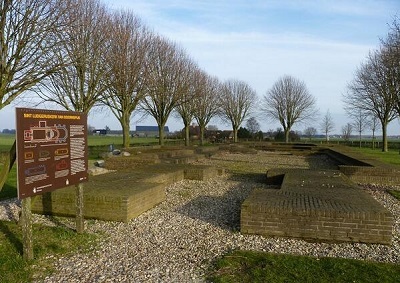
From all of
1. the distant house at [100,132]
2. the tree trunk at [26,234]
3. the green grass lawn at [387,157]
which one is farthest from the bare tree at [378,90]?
the distant house at [100,132]

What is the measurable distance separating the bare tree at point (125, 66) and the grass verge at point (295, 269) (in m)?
18.4

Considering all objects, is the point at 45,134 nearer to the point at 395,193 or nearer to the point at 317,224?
the point at 317,224

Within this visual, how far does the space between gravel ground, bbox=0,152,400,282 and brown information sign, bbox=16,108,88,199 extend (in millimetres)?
1146

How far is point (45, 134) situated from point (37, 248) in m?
1.75

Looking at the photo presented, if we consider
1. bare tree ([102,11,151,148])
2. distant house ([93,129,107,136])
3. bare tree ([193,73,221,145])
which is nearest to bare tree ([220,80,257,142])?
bare tree ([193,73,221,145])

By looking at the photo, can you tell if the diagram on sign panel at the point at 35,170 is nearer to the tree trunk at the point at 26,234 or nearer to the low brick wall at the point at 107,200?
the tree trunk at the point at 26,234

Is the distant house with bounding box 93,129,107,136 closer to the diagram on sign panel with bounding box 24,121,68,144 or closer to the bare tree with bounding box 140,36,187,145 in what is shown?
the bare tree with bounding box 140,36,187,145

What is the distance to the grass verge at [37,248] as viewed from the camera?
187 inches

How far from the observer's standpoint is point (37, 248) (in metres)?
5.56

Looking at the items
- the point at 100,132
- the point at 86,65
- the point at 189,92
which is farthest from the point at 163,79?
the point at 100,132

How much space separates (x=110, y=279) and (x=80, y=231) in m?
2.07

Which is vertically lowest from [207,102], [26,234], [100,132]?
[26,234]

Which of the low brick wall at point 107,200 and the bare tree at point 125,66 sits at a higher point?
the bare tree at point 125,66

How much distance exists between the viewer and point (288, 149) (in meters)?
35.2
